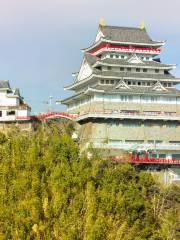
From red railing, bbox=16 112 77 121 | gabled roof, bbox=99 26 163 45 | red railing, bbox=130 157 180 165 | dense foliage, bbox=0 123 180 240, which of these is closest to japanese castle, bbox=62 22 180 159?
gabled roof, bbox=99 26 163 45

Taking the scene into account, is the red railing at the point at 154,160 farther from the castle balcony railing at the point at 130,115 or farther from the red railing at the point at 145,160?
the castle balcony railing at the point at 130,115

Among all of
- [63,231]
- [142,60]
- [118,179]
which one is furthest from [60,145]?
[142,60]

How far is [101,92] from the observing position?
6041cm

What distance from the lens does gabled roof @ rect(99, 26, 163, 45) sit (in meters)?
65.6

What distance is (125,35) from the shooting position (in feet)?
218

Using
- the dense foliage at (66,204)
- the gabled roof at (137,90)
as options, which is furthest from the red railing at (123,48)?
the dense foliage at (66,204)

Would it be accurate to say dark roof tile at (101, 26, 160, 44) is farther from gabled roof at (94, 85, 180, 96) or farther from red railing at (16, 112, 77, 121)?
red railing at (16, 112, 77, 121)

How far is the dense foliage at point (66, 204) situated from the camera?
30797mm

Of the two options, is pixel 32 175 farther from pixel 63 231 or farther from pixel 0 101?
pixel 0 101

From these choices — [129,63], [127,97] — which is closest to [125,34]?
[129,63]

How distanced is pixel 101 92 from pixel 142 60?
7736 millimetres

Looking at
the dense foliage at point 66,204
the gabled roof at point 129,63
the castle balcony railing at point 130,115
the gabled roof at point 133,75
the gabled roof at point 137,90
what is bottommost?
the dense foliage at point 66,204

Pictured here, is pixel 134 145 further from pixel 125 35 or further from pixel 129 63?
pixel 125 35

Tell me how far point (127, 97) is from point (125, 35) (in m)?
8.35
